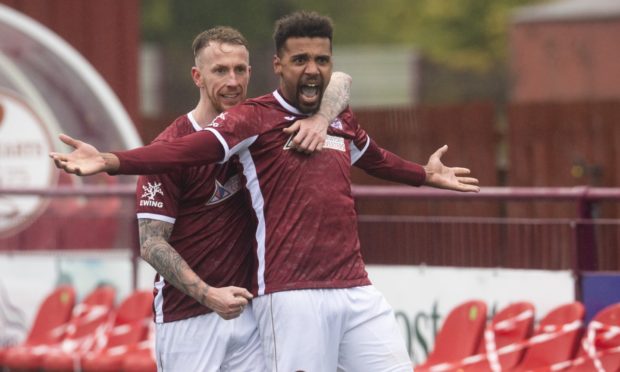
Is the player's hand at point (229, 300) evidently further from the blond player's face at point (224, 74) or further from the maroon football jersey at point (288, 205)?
the blond player's face at point (224, 74)

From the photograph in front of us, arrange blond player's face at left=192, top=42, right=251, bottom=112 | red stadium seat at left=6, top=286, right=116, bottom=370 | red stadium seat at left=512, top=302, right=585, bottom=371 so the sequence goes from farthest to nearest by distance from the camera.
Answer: red stadium seat at left=6, top=286, right=116, bottom=370, red stadium seat at left=512, top=302, right=585, bottom=371, blond player's face at left=192, top=42, right=251, bottom=112

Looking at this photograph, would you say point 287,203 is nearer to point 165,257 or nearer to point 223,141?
point 223,141

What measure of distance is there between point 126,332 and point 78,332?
608 millimetres

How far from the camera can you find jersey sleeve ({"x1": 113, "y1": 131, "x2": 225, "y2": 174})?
623cm

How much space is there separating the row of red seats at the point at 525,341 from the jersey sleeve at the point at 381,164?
2388 mm

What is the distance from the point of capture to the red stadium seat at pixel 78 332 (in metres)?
12.1

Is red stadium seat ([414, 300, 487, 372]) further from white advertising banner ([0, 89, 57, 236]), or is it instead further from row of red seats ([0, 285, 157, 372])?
white advertising banner ([0, 89, 57, 236])

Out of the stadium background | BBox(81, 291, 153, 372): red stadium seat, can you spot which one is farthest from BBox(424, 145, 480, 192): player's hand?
BBox(81, 291, 153, 372): red stadium seat

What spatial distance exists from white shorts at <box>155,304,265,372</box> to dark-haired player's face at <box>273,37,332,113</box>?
3.27 ft

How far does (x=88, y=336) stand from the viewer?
12.3m

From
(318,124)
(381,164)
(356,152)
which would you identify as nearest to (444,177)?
(381,164)

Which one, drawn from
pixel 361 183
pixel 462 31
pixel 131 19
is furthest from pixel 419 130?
pixel 462 31

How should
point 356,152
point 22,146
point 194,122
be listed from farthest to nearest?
point 22,146
point 356,152
point 194,122

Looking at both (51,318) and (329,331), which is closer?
(329,331)
